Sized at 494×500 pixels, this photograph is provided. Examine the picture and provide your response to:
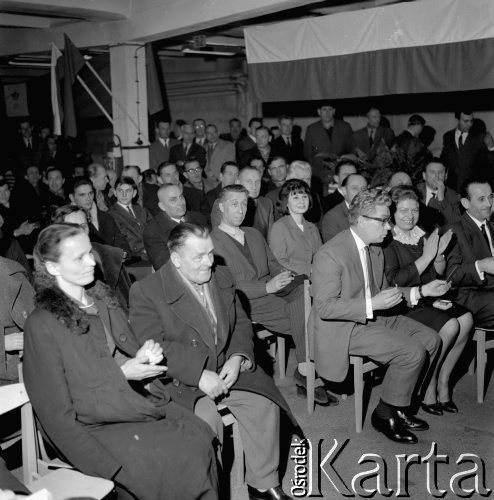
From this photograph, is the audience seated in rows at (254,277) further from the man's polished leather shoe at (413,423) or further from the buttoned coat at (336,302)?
the man's polished leather shoe at (413,423)

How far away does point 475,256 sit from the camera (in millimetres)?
4594

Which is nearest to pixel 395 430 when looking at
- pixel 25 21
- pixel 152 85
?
Result: pixel 152 85

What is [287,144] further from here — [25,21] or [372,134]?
[25,21]

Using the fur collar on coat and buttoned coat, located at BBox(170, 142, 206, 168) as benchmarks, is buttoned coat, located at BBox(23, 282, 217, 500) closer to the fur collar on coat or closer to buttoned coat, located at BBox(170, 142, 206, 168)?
the fur collar on coat

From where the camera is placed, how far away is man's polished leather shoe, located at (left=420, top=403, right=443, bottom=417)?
164 inches

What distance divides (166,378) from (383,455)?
140cm

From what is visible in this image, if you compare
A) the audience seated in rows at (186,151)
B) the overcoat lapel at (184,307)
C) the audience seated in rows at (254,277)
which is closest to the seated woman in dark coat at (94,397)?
the overcoat lapel at (184,307)

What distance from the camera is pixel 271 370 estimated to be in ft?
16.1

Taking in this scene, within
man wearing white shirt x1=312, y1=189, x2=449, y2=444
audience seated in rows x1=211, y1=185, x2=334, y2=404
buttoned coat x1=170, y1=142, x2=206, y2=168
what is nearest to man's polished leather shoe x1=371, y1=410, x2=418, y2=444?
man wearing white shirt x1=312, y1=189, x2=449, y2=444

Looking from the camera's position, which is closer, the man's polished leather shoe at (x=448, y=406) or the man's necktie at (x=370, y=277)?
the man's necktie at (x=370, y=277)

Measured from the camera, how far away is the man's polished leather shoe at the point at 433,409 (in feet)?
13.7

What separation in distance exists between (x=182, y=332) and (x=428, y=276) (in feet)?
6.73

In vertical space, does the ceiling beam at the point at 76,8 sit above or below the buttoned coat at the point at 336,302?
above

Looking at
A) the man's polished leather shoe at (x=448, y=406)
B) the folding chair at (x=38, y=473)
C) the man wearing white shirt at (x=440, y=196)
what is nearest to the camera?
the folding chair at (x=38, y=473)
